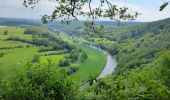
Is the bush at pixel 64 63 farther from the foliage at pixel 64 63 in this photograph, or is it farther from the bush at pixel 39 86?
the bush at pixel 39 86

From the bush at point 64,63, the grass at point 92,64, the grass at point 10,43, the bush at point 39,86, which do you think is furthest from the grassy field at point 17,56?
the bush at point 39,86

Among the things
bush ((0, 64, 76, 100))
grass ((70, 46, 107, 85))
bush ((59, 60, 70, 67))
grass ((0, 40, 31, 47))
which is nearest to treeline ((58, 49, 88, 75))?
bush ((59, 60, 70, 67))

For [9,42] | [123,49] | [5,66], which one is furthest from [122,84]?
[9,42]

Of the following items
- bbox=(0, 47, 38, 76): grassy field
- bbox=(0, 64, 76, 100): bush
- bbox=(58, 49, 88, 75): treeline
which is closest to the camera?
bbox=(0, 64, 76, 100): bush

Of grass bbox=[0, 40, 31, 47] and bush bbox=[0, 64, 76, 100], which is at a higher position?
bush bbox=[0, 64, 76, 100]

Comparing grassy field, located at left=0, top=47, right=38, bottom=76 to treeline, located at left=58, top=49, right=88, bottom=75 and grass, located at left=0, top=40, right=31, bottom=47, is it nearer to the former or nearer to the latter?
grass, located at left=0, top=40, right=31, bottom=47

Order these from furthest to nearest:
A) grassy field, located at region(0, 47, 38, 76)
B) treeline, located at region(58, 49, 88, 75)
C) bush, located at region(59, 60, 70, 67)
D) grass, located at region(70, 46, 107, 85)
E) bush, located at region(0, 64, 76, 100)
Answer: treeline, located at region(58, 49, 88, 75) → bush, located at region(59, 60, 70, 67) → grassy field, located at region(0, 47, 38, 76) → grass, located at region(70, 46, 107, 85) → bush, located at region(0, 64, 76, 100)

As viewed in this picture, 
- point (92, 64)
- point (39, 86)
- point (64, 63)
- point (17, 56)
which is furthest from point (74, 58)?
point (39, 86)

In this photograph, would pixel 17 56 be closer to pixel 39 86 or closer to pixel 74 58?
pixel 74 58

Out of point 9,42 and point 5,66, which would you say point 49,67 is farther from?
point 9,42

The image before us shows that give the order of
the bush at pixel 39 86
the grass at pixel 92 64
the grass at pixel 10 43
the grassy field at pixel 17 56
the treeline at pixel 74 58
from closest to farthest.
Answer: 1. the bush at pixel 39 86
2. the grass at pixel 92 64
3. the grassy field at pixel 17 56
4. the treeline at pixel 74 58
5. the grass at pixel 10 43

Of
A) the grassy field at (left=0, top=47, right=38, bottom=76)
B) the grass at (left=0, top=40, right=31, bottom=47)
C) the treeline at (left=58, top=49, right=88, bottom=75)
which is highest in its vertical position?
the grass at (left=0, top=40, right=31, bottom=47)
